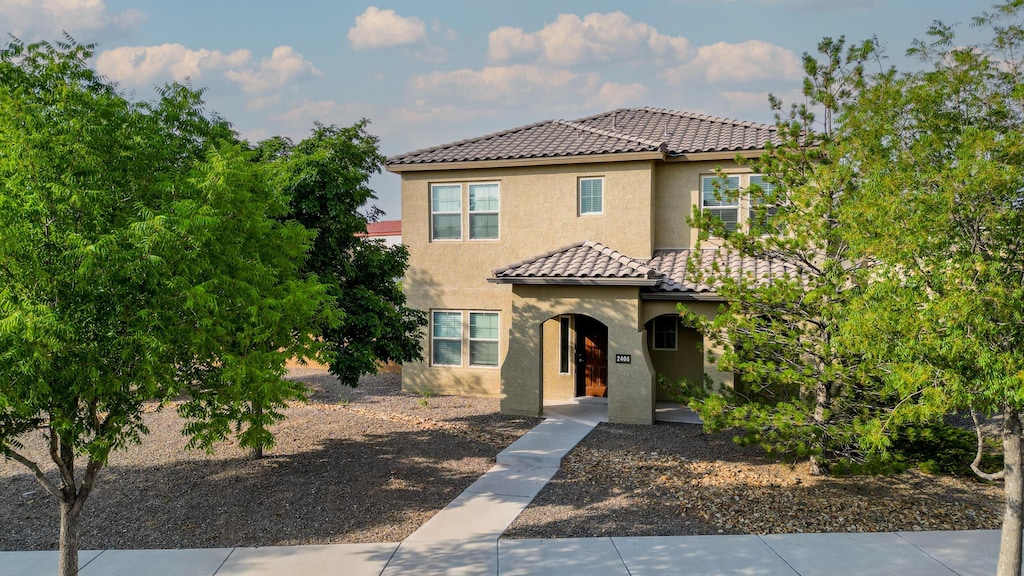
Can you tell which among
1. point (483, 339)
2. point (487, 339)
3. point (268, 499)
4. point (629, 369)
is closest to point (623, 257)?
point (629, 369)

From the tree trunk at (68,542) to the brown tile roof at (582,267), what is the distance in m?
9.65

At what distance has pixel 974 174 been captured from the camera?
667 centimetres

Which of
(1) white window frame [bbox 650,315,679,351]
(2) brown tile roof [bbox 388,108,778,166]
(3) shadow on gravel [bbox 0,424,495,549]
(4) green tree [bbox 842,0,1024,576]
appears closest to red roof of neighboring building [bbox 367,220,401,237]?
(2) brown tile roof [bbox 388,108,778,166]

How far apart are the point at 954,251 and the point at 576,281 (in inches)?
342

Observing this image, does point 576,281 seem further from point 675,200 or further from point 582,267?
point 675,200

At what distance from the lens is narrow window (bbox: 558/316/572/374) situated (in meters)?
18.3

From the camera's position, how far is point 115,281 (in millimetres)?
6312

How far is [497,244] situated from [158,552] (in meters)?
11.3

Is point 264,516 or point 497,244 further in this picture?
point 497,244

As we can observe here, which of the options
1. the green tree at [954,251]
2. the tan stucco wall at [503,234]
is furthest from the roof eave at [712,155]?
the green tree at [954,251]

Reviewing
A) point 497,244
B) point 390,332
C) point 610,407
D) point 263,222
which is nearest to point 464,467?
point 390,332

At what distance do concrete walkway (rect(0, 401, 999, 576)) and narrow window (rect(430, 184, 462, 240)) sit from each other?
1037 centimetres

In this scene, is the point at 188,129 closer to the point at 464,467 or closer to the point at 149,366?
the point at 149,366

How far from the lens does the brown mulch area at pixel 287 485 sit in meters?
9.17
